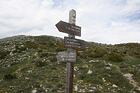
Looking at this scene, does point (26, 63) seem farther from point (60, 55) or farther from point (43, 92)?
point (60, 55)

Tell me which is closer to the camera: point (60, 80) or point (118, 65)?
point (60, 80)

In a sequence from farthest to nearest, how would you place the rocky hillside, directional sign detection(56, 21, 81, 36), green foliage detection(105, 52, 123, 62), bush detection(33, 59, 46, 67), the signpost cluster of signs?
green foliage detection(105, 52, 123, 62), bush detection(33, 59, 46, 67), the rocky hillside, the signpost cluster of signs, directional sign detection(56, 21, 81, 36)

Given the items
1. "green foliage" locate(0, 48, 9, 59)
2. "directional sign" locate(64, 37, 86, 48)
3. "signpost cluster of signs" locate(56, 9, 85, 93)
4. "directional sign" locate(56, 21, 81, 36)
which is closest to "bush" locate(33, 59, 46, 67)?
"green foliage" locate(0, 48, 9, 59)

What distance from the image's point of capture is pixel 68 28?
1530 cm

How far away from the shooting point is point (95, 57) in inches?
1379

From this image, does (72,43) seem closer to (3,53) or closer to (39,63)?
(39,63)

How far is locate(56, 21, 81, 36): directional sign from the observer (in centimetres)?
1493

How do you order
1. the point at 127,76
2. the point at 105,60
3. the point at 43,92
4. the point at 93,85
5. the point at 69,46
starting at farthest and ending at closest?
1. the point at 105,60
2. the point at 127,76
3. the point at 93,85
4. the point at 43,92
5. the point at 69,46

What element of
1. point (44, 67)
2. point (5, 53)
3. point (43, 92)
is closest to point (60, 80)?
point (43, 92)

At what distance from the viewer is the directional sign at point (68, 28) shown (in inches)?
588

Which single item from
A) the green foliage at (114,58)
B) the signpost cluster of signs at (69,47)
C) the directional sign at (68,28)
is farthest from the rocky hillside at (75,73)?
the directional sign at (68,28)

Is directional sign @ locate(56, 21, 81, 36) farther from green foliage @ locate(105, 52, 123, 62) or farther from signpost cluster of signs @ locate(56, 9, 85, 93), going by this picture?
green foliage @ locate(105, 52, 123, 62)

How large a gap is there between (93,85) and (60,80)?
2.41 m

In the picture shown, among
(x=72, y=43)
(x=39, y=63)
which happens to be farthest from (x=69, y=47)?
(x=39, y=63)
